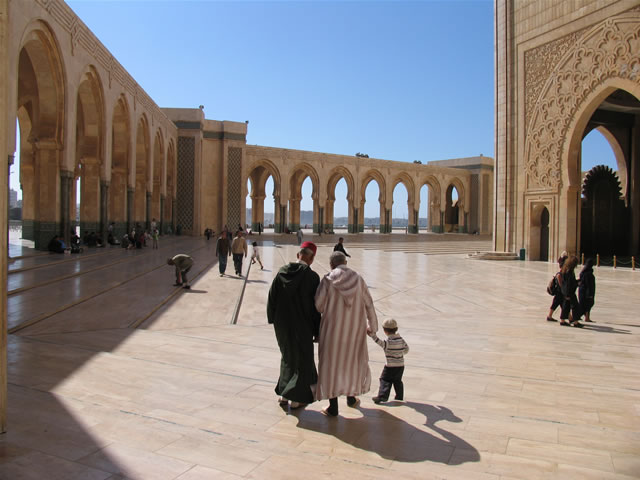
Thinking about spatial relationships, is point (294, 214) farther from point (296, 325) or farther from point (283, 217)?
point (296, 325)

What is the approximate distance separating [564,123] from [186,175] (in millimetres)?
17251

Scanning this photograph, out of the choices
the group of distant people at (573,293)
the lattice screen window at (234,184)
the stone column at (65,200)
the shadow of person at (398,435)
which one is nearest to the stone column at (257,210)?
the lattice screen window at (234,184)

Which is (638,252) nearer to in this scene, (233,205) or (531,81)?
(531,81)

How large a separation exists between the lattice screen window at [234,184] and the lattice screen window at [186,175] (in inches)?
73.8

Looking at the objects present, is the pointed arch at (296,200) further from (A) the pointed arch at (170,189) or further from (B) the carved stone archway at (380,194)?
(A) the pointed arch at (170,189)

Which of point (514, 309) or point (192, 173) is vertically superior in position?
point (192, 173)

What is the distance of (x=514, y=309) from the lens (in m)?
6.52

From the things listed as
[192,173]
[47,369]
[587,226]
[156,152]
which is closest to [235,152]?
[192,173]

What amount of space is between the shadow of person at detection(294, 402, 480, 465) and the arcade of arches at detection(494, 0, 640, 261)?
38.3ft

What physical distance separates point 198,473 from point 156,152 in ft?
66.3

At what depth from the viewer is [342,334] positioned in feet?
9.13

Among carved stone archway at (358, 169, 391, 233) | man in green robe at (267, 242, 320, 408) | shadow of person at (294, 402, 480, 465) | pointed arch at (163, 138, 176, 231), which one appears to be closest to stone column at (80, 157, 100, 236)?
pointed arch at (163, 138, 176, 231)

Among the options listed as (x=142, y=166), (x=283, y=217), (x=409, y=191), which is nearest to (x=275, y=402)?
(x=142, y=166)

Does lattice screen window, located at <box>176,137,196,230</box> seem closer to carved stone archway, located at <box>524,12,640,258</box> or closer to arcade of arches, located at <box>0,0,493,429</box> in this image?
arcade of arches, located at <box>0,0,493,429</box>
